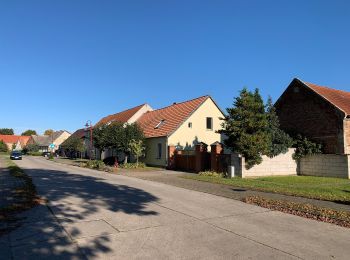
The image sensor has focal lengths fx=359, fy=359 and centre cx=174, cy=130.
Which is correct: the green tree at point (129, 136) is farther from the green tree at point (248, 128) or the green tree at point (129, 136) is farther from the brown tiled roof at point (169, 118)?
the green tree at point (248, 128)

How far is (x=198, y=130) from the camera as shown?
3503 centimetres

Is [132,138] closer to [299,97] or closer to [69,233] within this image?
[299,97]

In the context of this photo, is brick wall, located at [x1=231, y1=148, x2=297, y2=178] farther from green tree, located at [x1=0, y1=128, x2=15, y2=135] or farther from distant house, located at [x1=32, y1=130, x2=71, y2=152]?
green tree, located at [x1=0, y1=128, x2=15, y2=135]

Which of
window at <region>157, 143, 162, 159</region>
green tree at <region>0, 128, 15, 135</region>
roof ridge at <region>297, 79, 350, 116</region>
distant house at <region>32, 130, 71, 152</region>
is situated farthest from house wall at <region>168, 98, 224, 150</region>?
green tree at <region>0, 128, 15, 135</region>

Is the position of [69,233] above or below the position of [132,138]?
below

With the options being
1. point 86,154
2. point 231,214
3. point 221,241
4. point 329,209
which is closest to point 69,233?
point 221,241

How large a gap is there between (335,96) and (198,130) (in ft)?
41.7

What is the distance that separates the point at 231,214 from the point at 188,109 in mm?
26018

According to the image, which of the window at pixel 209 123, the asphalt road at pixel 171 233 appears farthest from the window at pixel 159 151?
the asphalt road at pixel 171 233

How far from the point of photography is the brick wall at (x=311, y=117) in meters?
24.7

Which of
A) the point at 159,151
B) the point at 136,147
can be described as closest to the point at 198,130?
the point at 159,151

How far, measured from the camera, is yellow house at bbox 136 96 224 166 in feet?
110

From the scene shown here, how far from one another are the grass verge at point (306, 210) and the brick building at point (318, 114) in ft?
46.8

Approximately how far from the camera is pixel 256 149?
74.1 ft
